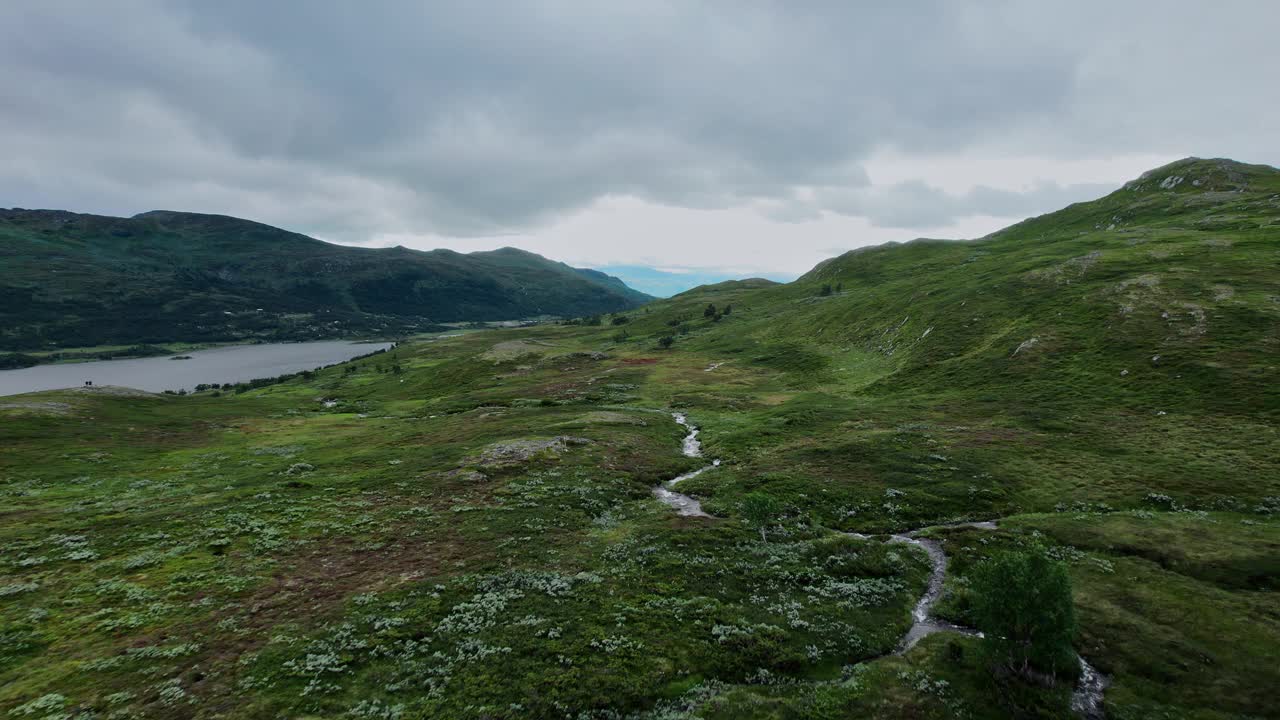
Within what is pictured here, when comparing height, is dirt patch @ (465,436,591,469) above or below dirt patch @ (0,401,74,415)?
below

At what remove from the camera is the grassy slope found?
910 inches

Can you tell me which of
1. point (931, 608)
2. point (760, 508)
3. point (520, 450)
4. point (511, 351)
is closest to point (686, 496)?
point (760, 508)

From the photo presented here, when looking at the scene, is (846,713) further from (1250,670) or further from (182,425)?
(182,425)

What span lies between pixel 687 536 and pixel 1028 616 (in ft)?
73.7

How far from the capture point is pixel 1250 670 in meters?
21.9

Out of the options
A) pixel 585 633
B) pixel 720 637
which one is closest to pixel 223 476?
pixel 585 633

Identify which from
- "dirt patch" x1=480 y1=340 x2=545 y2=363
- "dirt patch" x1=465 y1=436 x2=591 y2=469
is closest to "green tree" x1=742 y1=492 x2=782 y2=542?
"dirt patch" x1=465 y1=436 x2=591 y2=469

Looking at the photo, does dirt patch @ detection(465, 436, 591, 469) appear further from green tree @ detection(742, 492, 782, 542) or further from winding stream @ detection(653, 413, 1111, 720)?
green tree @ detection(742, 492, 782, 542)

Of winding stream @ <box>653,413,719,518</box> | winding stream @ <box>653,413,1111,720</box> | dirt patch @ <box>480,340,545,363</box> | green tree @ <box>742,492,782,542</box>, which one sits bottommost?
winding stream @ <box>653,413,719,518</box>

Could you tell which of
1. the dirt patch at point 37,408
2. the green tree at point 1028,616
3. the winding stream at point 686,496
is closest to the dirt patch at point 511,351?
the dirt patch at point 37,408

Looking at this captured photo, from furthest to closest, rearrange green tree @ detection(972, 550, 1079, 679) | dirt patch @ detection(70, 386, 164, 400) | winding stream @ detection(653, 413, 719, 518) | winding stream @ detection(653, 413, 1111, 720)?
dirt patch @ detection(70, 386, 164, 400) < winding stream @ detection(653, 413, 719, 518) < green tree @ detection(972, 550, 1079, 679) < winding stream @ detection(653, 413, 1111, 720)

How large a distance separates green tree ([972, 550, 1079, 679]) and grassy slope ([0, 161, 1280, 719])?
134 centimetres

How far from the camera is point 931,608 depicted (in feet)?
98.2

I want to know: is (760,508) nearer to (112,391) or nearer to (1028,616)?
(1028,616)
